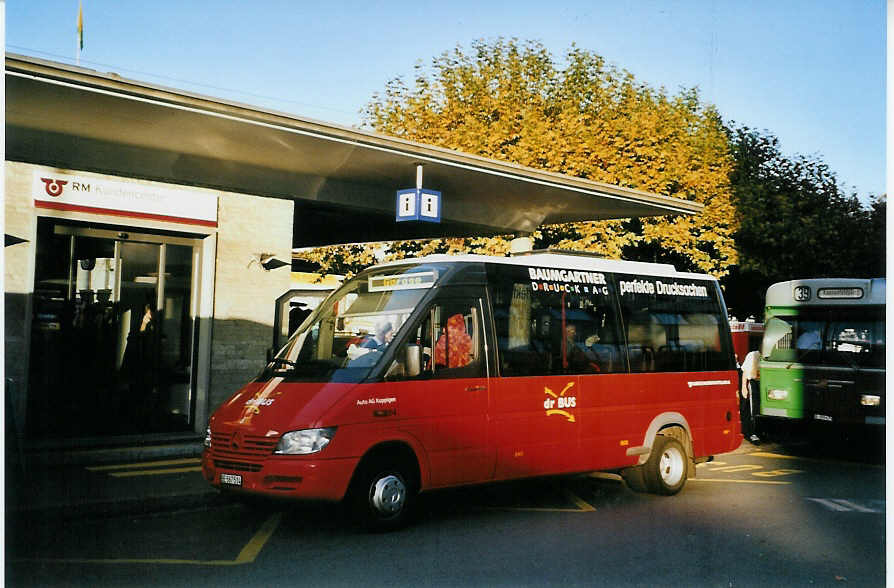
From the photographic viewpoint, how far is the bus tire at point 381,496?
8.02m

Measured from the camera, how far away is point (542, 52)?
27094 millimetres

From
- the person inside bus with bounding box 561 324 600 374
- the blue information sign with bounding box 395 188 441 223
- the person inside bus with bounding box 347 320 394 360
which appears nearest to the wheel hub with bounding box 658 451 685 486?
the person inside bus with bounding box 561 324 600 374

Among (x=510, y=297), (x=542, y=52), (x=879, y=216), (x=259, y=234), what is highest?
(x=542, y=52)

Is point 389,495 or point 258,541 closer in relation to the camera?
point 258,541

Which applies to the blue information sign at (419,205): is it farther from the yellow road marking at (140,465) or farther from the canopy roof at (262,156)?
the yellow road marking at (140,465)

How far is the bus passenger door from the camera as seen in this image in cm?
840

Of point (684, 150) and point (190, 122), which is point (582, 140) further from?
point (190, 122)

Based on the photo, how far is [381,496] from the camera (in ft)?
26.6

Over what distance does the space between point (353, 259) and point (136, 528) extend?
17039 millimetres

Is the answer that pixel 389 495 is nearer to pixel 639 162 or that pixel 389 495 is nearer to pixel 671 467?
pixel 671 467

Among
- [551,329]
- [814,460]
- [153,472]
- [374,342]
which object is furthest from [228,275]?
[814,460]

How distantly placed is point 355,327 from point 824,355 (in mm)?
9012

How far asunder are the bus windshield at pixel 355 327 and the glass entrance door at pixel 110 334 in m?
4.33

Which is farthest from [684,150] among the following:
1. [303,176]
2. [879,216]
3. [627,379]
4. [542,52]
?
[627,379]
